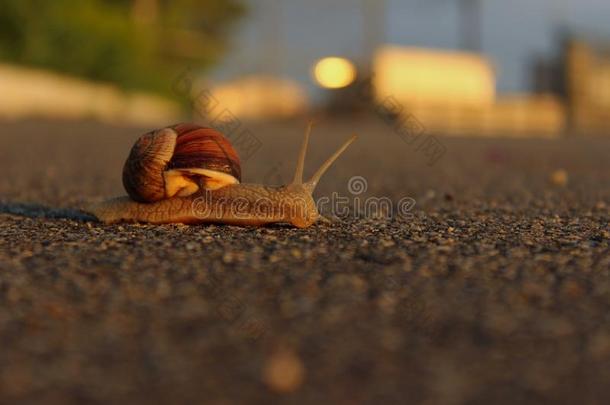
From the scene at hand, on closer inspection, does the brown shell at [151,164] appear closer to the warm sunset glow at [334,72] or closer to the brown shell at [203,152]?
the brown shell at [203,152]

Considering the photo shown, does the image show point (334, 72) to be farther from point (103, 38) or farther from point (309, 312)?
point (309, 312)

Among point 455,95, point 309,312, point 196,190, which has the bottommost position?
point 309,312

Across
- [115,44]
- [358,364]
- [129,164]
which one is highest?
[115,44]

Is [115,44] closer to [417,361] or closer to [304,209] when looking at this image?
[304,209]

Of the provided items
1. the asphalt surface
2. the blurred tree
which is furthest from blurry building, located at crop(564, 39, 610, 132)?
the asphalt surface

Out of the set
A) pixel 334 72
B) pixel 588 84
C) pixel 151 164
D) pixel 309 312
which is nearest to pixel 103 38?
pixel 334 72

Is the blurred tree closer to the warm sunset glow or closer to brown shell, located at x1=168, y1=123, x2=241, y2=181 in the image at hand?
the warm sunset glow

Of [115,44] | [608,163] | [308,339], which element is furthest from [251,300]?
[115,44]
